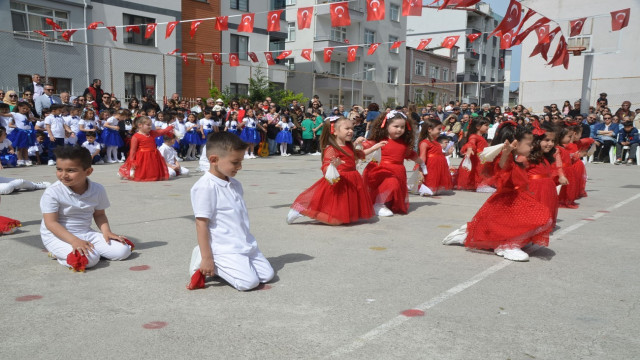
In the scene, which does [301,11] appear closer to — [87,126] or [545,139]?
[87,126]

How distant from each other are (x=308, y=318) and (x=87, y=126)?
11820mm

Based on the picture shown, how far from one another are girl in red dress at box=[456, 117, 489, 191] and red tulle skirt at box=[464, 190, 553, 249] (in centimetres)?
456

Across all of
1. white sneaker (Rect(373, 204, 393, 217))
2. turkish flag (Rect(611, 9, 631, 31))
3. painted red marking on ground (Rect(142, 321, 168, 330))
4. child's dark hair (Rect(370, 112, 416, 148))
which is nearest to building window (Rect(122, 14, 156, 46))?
turkish flag (Rect(611, 9, 631, 31))

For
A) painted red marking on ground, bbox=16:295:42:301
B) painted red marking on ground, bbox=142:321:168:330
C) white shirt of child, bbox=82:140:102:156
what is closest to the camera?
painted red marking on ground, bbox=142:321:168:330

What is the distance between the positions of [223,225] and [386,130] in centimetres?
380

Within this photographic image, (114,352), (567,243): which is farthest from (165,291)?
(567,243)

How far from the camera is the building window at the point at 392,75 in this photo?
43.0 m

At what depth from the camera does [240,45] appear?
30.3 m

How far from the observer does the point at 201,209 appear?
3.58 m

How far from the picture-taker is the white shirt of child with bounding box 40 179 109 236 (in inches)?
161

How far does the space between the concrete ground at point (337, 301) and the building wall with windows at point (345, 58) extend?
87.9 ft

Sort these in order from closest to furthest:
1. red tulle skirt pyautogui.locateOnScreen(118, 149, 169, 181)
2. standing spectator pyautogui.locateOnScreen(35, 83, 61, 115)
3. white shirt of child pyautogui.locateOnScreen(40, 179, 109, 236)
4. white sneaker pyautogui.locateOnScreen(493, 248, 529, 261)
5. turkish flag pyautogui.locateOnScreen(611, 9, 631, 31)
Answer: white shirt of child pyautogui.locateOnScreen(40, 179, 109, 236)
white sneaker pyautogui.locateOnScreen(493, 248, 529, 261)
red tulle skirt pyautogui.locateOnScreen(118, 149, 169, 181)
standing spectator pyautogui.locateOnScreen(35, 83, 61, 115)
turkish flag pyautogui.locateOnScreen(611, 9, 631, 31)

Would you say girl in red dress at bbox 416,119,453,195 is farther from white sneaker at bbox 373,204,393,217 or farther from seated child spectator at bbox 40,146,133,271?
seated child spectator at bbox 40,146,133,271

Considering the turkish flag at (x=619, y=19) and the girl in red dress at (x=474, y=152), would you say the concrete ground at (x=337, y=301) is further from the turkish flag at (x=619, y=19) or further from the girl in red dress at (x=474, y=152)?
the turkish flag at (x=619, y=19)
